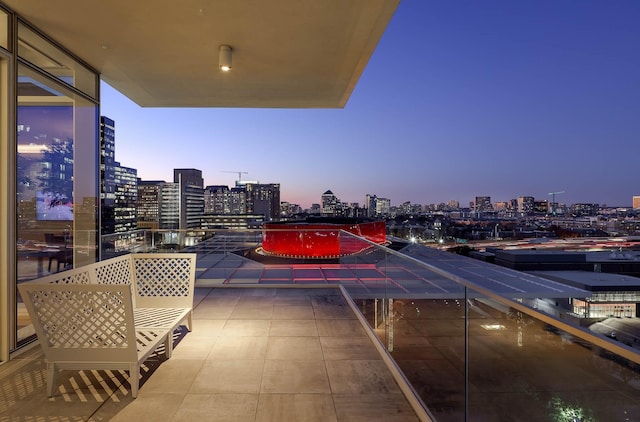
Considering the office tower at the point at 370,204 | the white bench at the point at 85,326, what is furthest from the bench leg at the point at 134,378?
the office tower at the point at 370,204

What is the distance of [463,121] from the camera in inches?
2072

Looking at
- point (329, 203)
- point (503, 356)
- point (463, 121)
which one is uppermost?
point (463, 121)

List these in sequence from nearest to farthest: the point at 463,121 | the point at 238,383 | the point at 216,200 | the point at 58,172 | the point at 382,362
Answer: the point at 238,383 < the point at 382,362 < the point at 58,172 < the point at 463,121 < the point at 216,200

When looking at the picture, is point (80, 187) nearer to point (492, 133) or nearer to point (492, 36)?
point (492, 36)

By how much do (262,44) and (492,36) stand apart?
133 ft

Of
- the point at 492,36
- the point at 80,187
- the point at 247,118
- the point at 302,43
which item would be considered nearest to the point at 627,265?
the point at 302,43

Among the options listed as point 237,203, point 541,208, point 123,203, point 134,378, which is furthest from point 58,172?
point 237,203

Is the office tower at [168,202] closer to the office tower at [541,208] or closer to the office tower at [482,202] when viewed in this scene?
the office tower at [482,202]

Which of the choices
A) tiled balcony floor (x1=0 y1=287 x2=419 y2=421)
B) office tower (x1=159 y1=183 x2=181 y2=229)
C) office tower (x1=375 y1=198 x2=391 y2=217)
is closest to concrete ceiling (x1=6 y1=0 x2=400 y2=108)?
tiled balcony floor (x1=0 y1=287 x2=419 y2=421)

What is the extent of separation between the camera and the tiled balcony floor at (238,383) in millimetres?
2379

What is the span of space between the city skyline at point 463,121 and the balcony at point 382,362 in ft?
64.7

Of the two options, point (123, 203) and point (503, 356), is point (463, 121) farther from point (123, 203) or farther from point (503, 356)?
point (503, 356)

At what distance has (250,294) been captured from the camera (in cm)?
579

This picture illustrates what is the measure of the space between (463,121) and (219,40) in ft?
182
